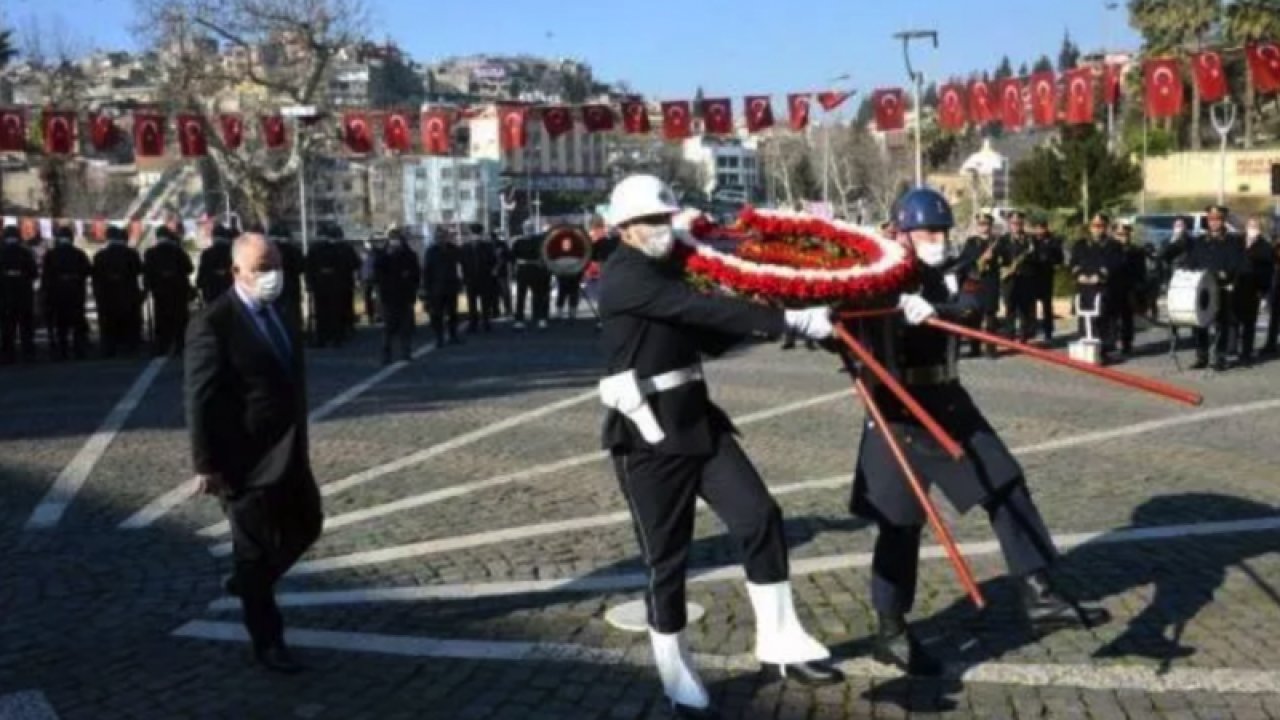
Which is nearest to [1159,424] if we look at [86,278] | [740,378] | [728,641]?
[740,378]

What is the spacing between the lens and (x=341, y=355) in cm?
2025

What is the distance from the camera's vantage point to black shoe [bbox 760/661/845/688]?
5672 millimetres

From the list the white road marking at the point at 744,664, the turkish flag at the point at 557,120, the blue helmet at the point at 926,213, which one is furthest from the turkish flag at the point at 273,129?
the blue helmet at the point at 926,213

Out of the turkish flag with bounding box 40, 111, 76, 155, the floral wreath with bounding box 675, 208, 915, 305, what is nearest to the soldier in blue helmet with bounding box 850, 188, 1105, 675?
the floral wreath with bounding box 675, 208, 915, 305

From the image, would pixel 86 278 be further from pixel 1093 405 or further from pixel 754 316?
pixel 754 316

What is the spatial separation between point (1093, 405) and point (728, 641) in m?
8.39

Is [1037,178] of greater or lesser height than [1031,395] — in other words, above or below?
above

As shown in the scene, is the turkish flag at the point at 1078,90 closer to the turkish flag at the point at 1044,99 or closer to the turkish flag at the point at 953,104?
the turkish flag at the point at 1044,99

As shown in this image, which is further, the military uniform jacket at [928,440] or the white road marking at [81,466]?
the white road marking at [81,466]

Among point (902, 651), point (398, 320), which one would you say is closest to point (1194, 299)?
point (398, 320)

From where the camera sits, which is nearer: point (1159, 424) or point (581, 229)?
point (1159, 424)

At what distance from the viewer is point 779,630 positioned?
5.50 meters

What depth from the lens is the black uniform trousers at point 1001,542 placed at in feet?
19.2

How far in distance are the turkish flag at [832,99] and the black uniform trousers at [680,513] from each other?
2543 centimetres
